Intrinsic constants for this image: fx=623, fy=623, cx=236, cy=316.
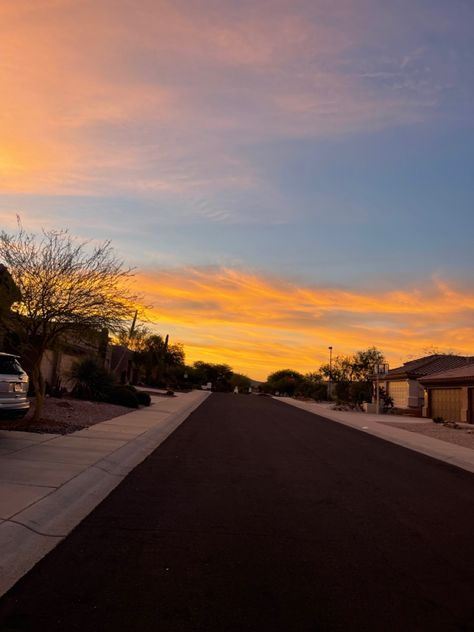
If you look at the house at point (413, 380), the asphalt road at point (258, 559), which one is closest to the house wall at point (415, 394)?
the house at point (413, 380)

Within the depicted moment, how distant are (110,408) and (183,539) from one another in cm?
1878

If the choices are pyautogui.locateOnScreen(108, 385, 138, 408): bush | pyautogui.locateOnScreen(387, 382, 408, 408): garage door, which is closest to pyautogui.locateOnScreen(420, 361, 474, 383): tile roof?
pyautogui.locateOnScreen(387, 382, 408, 408): garage door

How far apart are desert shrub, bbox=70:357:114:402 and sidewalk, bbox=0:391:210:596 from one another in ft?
34.7

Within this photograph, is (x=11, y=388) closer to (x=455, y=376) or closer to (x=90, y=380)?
(x=90, y=380)

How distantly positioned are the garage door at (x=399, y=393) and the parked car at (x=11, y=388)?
3955cm

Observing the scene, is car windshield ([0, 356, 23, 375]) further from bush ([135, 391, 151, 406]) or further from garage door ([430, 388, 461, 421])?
garage door ([430, 388, 461, 421])

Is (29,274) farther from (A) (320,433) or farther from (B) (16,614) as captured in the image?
(B) (16,614)

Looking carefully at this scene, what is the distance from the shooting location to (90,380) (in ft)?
90.8

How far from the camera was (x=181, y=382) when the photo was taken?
82.9 meters

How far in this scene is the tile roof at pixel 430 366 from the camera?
47812 millimetres

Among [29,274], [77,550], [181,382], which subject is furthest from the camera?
[181,382]

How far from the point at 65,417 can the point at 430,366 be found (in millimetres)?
36399

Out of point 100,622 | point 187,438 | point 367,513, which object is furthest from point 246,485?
point 187,438

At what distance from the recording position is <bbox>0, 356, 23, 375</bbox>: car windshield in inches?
492
